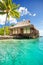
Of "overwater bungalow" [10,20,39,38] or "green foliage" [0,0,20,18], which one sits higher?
"green foliage" [0,0,20,18]

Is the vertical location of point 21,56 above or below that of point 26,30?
below

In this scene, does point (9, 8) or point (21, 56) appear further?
point (9, 8)

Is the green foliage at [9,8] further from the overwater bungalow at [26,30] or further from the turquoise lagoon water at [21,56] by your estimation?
the turquoise lagoon water at [21,56]

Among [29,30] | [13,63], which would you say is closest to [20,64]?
[13,63]

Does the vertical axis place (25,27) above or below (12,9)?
below

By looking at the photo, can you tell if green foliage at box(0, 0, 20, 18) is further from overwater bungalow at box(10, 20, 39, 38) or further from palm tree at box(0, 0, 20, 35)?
overwater bungalow at box(10, 20, 39, 38)

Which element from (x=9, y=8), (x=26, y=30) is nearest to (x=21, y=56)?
(x=26, y=30)

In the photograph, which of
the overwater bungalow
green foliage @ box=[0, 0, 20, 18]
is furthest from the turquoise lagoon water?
green foliage @ box=[0, 0, 20, 18]

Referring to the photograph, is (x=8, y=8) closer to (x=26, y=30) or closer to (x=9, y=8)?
(x=9, y=8)

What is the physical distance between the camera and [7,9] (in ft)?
47.1

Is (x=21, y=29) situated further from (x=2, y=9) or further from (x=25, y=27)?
(x=2, y=9)

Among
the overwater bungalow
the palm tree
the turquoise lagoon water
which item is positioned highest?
the palm tree

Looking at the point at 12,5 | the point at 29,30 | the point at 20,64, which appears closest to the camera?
the point at 20,64

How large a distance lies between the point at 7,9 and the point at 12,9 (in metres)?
0.71
